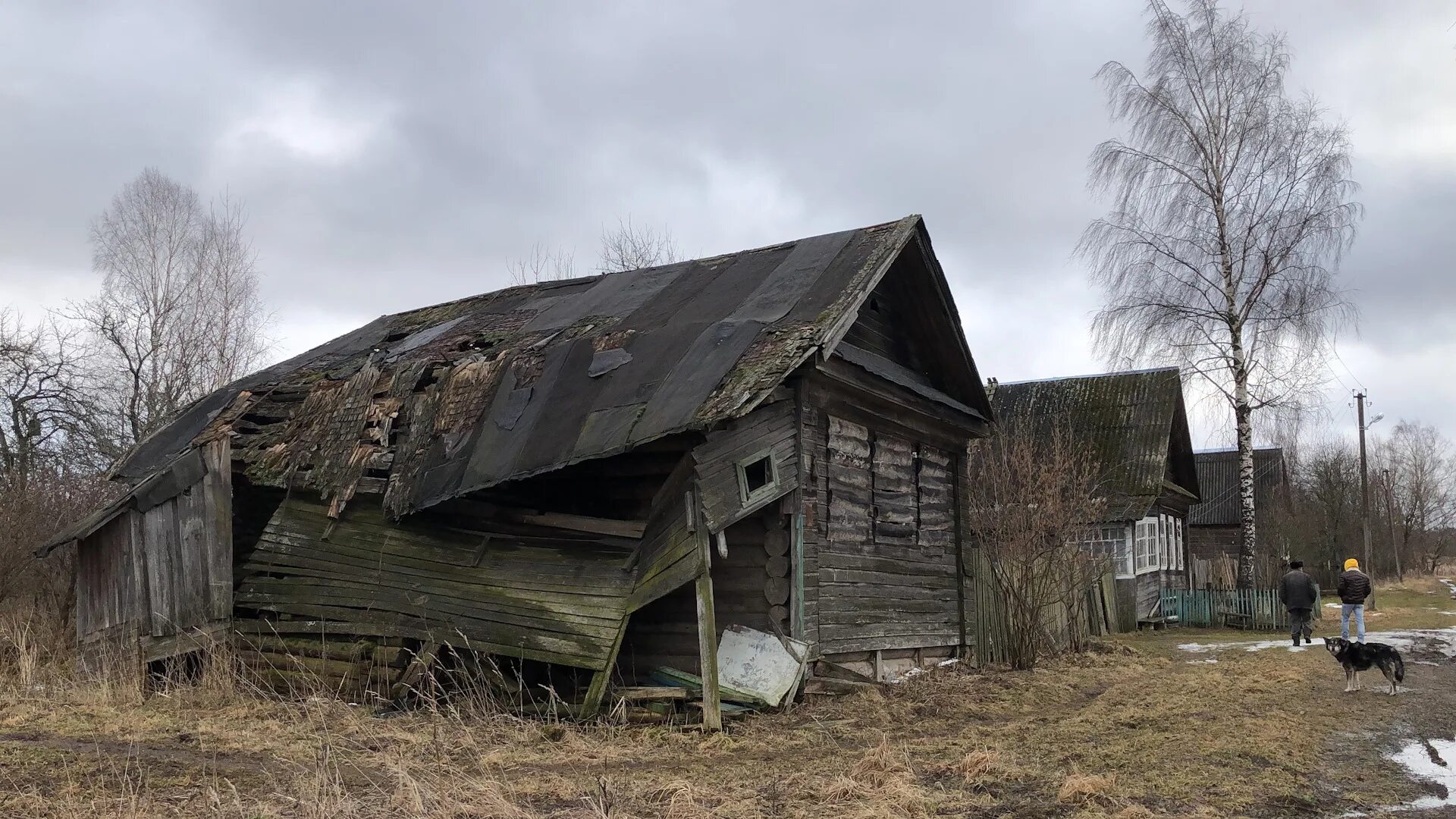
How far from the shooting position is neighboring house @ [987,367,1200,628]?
2377 centimetres

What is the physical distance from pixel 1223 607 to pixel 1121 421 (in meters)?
5.12

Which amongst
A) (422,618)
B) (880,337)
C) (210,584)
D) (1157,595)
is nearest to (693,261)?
(880,337)

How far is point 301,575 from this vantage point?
11.7m

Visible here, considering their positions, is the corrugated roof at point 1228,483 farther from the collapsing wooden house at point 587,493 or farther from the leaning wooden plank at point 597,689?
the leaning wooden plank at point 597,689

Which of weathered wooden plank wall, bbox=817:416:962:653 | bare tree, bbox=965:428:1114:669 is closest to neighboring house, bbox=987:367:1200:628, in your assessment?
bare tree, bbox=965:428:1114:669

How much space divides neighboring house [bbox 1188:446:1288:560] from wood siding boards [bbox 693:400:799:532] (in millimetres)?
31780

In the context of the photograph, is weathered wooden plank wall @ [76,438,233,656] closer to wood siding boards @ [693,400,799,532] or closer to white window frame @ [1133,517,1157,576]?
wood siding boards @ [693,400,799,532]

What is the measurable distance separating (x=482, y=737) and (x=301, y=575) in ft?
13.7

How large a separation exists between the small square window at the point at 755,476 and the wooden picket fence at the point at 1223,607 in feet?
54.5

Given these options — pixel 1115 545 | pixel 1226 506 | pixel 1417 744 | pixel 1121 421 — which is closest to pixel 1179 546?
pixel 1121 421

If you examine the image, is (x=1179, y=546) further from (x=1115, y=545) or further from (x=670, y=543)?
(x=670, y=543)

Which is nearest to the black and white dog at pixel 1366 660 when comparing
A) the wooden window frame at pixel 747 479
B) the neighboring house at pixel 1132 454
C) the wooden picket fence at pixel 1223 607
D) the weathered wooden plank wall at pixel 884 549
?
the weathered wooden plank wall at pixel 884 549

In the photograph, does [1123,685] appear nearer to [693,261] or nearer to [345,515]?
[693,261]

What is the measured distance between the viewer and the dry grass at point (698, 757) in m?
6.17
